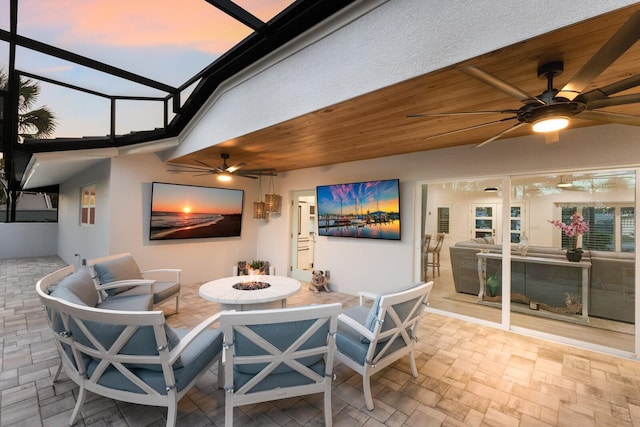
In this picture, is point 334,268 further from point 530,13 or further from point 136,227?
point 530,13

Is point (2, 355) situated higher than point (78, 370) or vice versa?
point (78, 370)

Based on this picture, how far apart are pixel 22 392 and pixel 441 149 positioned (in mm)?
5146

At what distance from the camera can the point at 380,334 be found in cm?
200

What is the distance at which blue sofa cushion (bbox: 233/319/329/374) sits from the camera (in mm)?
1646

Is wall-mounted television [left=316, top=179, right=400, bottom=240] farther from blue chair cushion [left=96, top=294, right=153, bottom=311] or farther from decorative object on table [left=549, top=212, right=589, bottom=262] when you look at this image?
blue chair cushion [left=96, top=294, right=153, bottom=311]

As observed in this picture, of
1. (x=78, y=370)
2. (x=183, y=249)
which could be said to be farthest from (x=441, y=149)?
(x=183, y=249)

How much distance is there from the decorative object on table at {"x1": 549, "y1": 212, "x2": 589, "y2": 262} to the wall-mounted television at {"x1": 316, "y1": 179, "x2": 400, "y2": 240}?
6.75ft

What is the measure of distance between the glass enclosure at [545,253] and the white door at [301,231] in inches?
103

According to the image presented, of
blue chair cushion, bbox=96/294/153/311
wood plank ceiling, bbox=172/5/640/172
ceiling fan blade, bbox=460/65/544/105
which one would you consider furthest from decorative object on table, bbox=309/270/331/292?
ceiling fan blade, bbox=460/65/544/105

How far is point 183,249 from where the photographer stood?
546 cm

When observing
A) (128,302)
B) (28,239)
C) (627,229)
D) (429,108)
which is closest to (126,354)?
(128,302)

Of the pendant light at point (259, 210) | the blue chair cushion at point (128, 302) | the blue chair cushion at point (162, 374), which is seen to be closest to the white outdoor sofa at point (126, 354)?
the blue chair cushion at point (162, 374)

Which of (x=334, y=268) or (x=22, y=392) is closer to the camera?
(x=22, y=392)

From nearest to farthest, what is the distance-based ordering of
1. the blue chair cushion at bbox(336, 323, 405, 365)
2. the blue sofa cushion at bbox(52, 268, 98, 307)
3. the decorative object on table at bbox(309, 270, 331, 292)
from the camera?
1. the blue chair cushion at bbox(336, 323, 405, 365)
2. the blue sofa cushion at bbox(52, 268, 98, 307)
3. the decorative object on table at bbox(309, 270, 331, 292)
